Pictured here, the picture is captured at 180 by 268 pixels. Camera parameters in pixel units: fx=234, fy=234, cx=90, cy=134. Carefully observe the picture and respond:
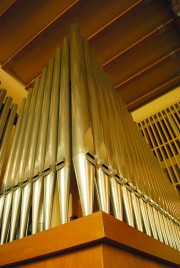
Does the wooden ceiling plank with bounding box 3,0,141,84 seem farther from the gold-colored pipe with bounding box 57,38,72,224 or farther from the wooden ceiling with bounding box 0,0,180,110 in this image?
the gold-colored pipe with bounding box 57,38,72,224

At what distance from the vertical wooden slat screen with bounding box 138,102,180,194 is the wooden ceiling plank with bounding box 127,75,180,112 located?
0.38 m

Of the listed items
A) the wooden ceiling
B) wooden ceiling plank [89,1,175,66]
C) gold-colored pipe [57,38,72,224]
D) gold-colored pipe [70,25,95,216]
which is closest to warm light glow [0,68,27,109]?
the wooden ceiling

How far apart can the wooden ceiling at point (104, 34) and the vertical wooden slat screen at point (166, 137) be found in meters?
0.75

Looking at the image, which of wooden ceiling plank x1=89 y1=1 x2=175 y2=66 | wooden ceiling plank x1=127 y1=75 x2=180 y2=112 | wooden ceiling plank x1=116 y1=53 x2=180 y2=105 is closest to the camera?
wooden ceiling plank x1=89 y1=1 x2=175 y2=66

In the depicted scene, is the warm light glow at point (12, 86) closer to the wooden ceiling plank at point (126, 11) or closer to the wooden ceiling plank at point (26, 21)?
the wooden ceiling plank at point (26, 21)

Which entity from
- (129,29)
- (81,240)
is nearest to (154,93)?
(129,29)

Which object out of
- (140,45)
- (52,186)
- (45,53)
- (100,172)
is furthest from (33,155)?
(140,45)

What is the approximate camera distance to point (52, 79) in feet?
8.71

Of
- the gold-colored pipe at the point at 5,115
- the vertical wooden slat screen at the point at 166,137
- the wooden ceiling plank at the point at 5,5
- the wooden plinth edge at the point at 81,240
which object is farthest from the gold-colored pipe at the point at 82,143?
the vertical wooden slat screen at the point at 166,137

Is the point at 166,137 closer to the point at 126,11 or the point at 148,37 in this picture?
the point at 148,37

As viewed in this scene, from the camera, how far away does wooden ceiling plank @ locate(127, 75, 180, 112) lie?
454 centimetres

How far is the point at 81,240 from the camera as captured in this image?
3.10ft

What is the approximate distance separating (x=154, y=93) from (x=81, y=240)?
→ 4183 mm

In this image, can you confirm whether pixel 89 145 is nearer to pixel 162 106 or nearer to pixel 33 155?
pixel 33 155
